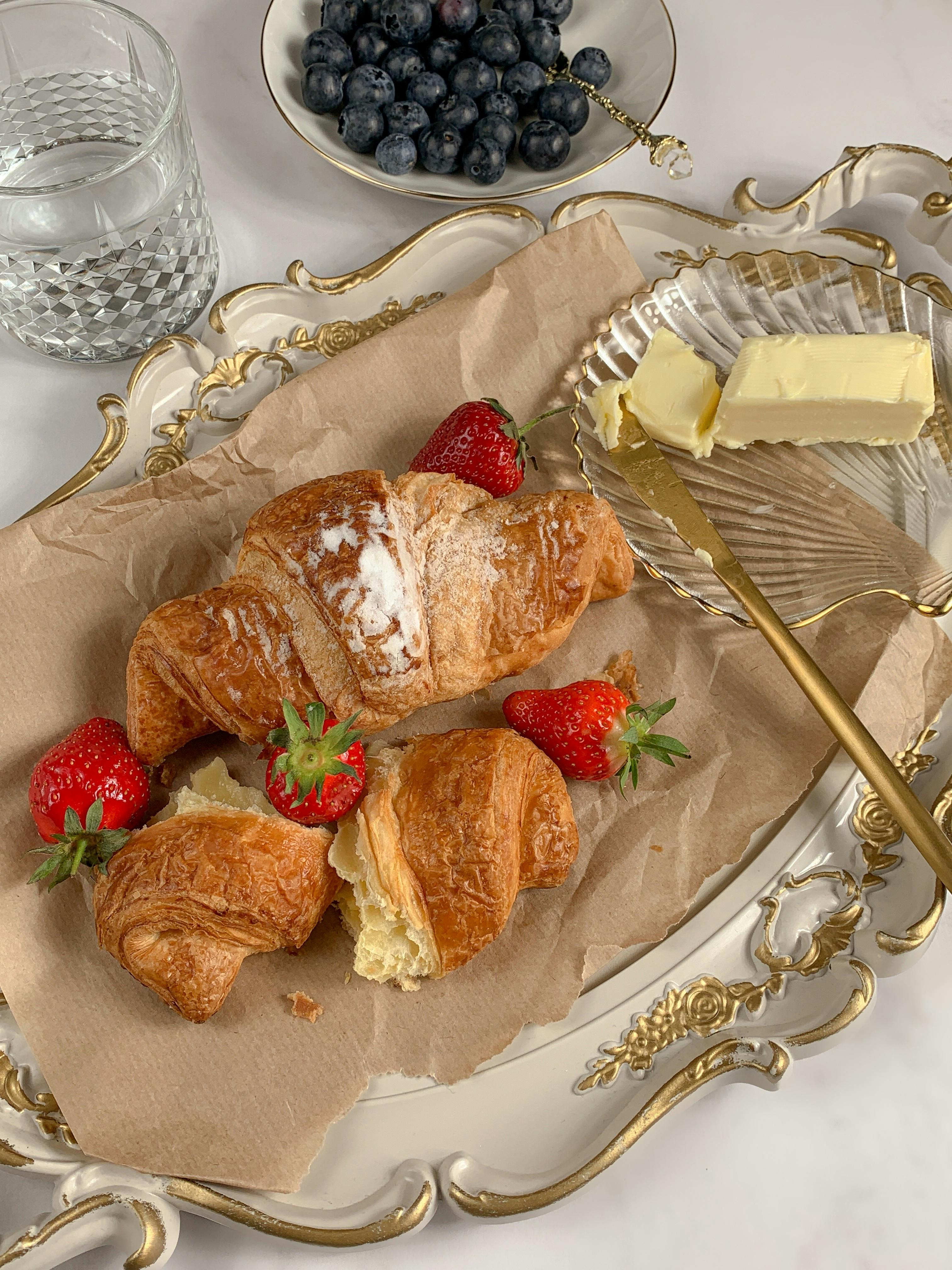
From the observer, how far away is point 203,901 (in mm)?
1587

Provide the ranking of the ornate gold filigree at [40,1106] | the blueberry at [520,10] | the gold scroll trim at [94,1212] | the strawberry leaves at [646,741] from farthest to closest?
the blueberry at [520,10]
the strawberry leaves at [646,741]
the ornate gold filigree at [40,1106]
the gold scroll trim at [94,1212]

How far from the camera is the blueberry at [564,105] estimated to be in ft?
7.68

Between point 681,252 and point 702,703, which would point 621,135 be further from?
point 702,703

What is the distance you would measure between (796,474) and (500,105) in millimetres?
1081

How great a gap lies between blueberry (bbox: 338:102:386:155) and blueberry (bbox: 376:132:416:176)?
0.09ft

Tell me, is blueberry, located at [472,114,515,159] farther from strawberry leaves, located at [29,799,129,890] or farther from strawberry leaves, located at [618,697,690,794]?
strawberry leaves, located at [29,799,129,890]

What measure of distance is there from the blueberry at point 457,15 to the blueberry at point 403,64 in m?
0.10

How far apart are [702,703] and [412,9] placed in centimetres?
169

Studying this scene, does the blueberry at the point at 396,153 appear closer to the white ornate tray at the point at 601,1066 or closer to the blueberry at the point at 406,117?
the blueberry at the point at 406,117

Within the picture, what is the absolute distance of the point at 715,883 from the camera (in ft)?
5.94

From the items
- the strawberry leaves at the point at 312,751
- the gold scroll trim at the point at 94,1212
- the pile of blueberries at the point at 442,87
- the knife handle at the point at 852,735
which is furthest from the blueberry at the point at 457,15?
the gold scroll trim at the point at 94,1212

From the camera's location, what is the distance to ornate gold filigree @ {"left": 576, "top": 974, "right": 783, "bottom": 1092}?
5.50 ft

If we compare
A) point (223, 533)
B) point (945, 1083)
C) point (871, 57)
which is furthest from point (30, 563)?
point (871, 57)

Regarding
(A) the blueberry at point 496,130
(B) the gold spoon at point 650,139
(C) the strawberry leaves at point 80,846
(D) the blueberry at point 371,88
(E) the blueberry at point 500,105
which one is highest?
(D) the blueberry at point 371,88
